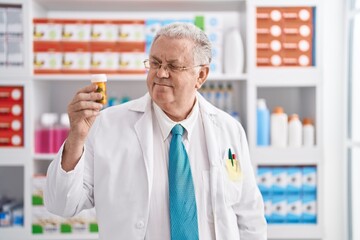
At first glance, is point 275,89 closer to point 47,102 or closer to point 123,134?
point 47,102

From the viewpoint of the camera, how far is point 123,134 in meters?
1.81

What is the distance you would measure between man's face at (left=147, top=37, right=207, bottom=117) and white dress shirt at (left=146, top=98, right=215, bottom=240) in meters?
0.11

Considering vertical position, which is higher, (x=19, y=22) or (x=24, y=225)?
(x=19, y=22)

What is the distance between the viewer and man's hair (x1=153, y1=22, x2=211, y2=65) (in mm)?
1698

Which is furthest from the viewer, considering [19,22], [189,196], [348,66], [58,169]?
[348,66]

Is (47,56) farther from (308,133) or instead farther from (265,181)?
(308,133)

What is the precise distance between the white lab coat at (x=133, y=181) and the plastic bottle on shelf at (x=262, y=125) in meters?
1.11

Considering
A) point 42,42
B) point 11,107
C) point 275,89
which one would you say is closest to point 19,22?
point 42,42

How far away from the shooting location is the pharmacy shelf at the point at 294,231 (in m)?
2.98

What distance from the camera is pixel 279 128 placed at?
3.00 metres

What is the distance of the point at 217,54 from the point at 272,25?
0.39 metres

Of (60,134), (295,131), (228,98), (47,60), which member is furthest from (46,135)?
(295,131)

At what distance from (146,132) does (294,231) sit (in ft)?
5.28

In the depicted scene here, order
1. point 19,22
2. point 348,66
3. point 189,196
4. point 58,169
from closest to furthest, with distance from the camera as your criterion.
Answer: point 58,169 < point 189,196 < point 19,22 < point 348,66
